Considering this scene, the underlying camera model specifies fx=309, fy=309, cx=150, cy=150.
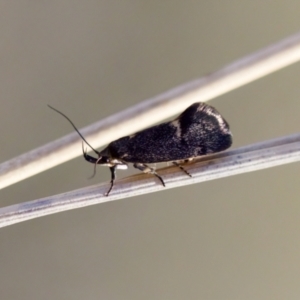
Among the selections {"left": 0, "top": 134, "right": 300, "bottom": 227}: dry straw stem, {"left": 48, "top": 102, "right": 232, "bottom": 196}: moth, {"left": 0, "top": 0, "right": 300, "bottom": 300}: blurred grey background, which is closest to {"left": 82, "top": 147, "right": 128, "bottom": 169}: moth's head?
{"left": 48, "top": 102, "right": 232, "bottom": 196}: moth

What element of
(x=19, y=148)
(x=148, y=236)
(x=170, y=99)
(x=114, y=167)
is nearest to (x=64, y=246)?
(x=148, y=236)

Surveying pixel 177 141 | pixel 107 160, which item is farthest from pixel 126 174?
pixel 177 141

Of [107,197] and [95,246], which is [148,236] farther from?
[107,197]

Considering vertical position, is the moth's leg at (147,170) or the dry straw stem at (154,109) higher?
the dry straw stem at (154,109)

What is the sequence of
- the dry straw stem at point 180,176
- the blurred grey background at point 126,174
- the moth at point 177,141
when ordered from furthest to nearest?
the blurred grey background at point 126,174
the moth at point 177,141
the dry straw stem at point 180,176

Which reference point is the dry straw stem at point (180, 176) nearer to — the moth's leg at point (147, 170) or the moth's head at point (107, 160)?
the moth's leg at point (147, 170)

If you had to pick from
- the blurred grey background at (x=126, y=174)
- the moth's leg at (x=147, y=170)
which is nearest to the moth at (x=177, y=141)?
the moth's leg at (x=147, y=170)
